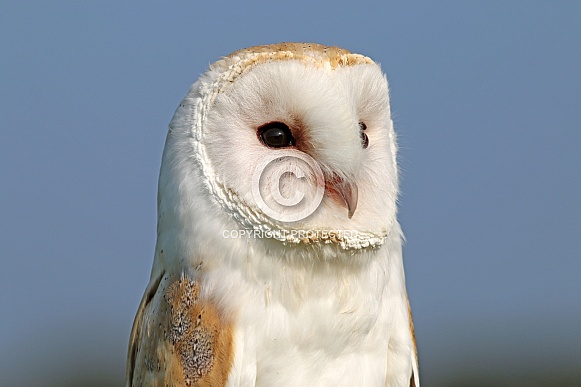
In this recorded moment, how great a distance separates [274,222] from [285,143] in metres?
0.23

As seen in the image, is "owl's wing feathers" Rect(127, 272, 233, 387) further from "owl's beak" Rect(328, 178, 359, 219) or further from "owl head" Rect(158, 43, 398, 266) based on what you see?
"owl's beak" Rect(328, 178, 359, 219)

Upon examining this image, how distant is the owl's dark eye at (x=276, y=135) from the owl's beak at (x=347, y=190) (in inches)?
6.6

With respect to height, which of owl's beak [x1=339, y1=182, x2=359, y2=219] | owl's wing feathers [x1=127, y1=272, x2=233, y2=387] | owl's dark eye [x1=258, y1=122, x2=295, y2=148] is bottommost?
owl's wing feathers [x1=127, y1=272, x2=233, y2=387]

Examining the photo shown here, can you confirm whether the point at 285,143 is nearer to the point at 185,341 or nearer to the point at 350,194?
the point at 350,194

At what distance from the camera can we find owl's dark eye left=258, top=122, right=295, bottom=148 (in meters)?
2.20

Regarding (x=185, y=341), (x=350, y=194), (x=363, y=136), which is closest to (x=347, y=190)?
(x=350, y=194)

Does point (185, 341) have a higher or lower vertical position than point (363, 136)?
lower

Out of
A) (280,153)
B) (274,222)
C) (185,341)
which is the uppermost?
(280,153)

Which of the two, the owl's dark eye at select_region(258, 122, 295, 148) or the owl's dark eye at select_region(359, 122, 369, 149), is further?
the owl's dark eye at select_region(359, 122, 369, 149)

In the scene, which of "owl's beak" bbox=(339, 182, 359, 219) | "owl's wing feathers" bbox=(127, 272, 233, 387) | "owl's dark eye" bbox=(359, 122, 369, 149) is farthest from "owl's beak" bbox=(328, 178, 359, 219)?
"owl's wing feathers" bbox=(127, 272, 233, 387)

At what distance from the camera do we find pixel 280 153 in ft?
7.11

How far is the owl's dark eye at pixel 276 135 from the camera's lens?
2195 mm

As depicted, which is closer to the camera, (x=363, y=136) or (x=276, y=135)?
(x=276, y=135)

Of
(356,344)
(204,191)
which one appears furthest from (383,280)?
(204,191)
